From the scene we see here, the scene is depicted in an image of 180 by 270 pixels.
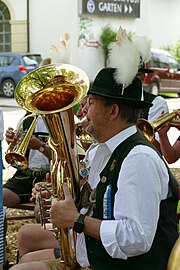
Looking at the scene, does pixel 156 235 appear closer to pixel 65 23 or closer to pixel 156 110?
pixel 156 110

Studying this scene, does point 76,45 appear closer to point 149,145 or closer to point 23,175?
point 23,175

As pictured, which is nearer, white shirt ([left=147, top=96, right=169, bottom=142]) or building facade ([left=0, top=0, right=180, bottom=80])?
white shirt ([left=147, top=96, right=169, bottom=142])

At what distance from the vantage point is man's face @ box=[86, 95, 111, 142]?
2477 mm

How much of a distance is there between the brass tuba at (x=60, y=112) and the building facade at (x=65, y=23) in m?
19.4

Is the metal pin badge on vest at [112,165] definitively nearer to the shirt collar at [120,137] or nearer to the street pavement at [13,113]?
the shirt collar at [120,137]

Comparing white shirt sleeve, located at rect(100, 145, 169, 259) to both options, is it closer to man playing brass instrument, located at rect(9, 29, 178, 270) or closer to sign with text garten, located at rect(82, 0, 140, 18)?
man playing brass instrument, located at rect(9, 29, 178, 270)

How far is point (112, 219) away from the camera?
7.73ft

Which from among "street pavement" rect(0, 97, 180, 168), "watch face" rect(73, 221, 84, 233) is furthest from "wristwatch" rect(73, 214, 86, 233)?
"street pavement" rect(0, 97, 180, 168)

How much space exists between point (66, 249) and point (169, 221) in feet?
1.78

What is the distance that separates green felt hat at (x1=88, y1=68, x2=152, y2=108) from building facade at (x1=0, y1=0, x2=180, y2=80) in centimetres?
1989

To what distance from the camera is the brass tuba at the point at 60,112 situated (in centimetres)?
262

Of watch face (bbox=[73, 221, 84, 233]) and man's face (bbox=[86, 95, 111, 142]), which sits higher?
man's face (bbox=[86, 95, 111, 142])

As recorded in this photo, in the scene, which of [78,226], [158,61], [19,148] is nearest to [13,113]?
[158,61]

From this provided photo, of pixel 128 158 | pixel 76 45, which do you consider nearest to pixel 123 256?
pixel 128 158
